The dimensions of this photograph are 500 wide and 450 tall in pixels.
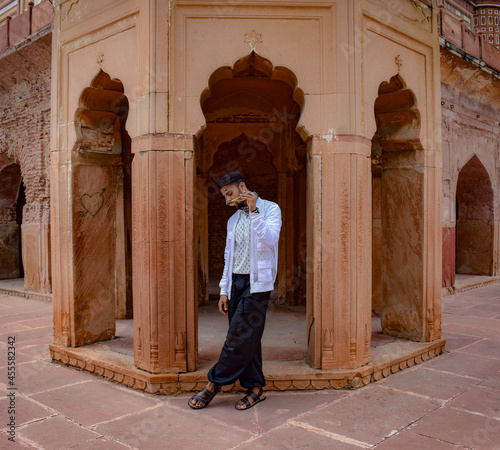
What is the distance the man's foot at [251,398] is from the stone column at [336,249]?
60 centimetres

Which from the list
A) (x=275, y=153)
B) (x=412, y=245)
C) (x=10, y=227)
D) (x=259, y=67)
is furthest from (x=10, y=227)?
(x=412, y=245)

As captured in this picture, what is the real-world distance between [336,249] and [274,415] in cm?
139

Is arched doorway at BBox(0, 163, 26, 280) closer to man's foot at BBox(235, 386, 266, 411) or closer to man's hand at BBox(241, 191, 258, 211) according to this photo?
man's hand at BBox(241, 191, 258, 211)

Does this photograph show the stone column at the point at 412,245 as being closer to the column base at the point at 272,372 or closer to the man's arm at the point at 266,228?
the column base at the point at 272,372

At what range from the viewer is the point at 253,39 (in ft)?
13.5

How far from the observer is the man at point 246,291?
143 inches

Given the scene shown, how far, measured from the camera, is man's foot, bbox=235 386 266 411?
3.64 m

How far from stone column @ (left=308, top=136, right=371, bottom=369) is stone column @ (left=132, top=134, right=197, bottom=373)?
1.04 m

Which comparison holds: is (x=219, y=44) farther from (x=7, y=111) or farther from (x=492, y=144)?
(x=492, y=144)

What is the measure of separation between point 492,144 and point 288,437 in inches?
397

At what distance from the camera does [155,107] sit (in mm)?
4004

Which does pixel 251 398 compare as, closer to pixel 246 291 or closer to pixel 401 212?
pixel 246 291

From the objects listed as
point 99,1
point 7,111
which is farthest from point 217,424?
point 7,111

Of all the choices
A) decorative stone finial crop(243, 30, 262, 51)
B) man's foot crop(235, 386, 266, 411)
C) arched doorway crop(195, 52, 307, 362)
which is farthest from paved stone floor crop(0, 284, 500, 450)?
arched doorway crop(195, 52, 307, 362)
